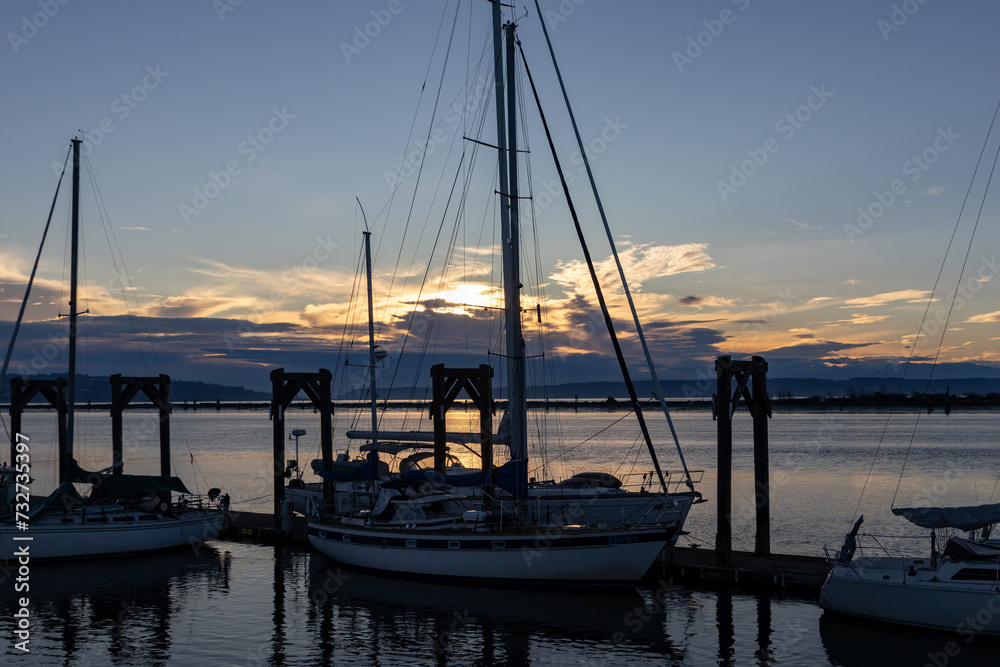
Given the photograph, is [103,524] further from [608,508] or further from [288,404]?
[608,508]

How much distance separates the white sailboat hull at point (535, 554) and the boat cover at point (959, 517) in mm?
6364

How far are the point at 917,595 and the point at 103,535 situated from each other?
25.6 metres

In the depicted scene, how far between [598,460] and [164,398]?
51.5 metres

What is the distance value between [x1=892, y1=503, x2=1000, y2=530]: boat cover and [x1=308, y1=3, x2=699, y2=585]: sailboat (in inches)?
250

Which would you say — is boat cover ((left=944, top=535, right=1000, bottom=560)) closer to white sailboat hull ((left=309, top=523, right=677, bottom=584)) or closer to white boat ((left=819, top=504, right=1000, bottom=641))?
white boat ((left=819, top=504, right=1000, bottom=641))

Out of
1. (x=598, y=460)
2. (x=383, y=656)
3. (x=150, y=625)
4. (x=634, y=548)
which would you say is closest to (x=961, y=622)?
(x=634, y=548)

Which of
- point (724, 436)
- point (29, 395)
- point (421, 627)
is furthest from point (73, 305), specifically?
point (724, 436)

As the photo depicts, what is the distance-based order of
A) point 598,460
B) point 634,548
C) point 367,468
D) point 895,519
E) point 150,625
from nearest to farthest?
point 150,625 < point 634,548 < point 367,468 < point 895,519 < point 598,460

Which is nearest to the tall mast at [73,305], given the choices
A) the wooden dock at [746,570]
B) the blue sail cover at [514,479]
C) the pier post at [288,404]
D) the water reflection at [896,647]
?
the pier post at [288,404]

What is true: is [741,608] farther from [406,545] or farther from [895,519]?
[895,519]

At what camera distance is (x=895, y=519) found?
1528 inches

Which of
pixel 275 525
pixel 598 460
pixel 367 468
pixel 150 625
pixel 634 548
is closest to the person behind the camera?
pixel 150 625

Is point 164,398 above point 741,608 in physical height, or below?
above

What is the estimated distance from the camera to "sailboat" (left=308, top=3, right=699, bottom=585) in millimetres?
23578
